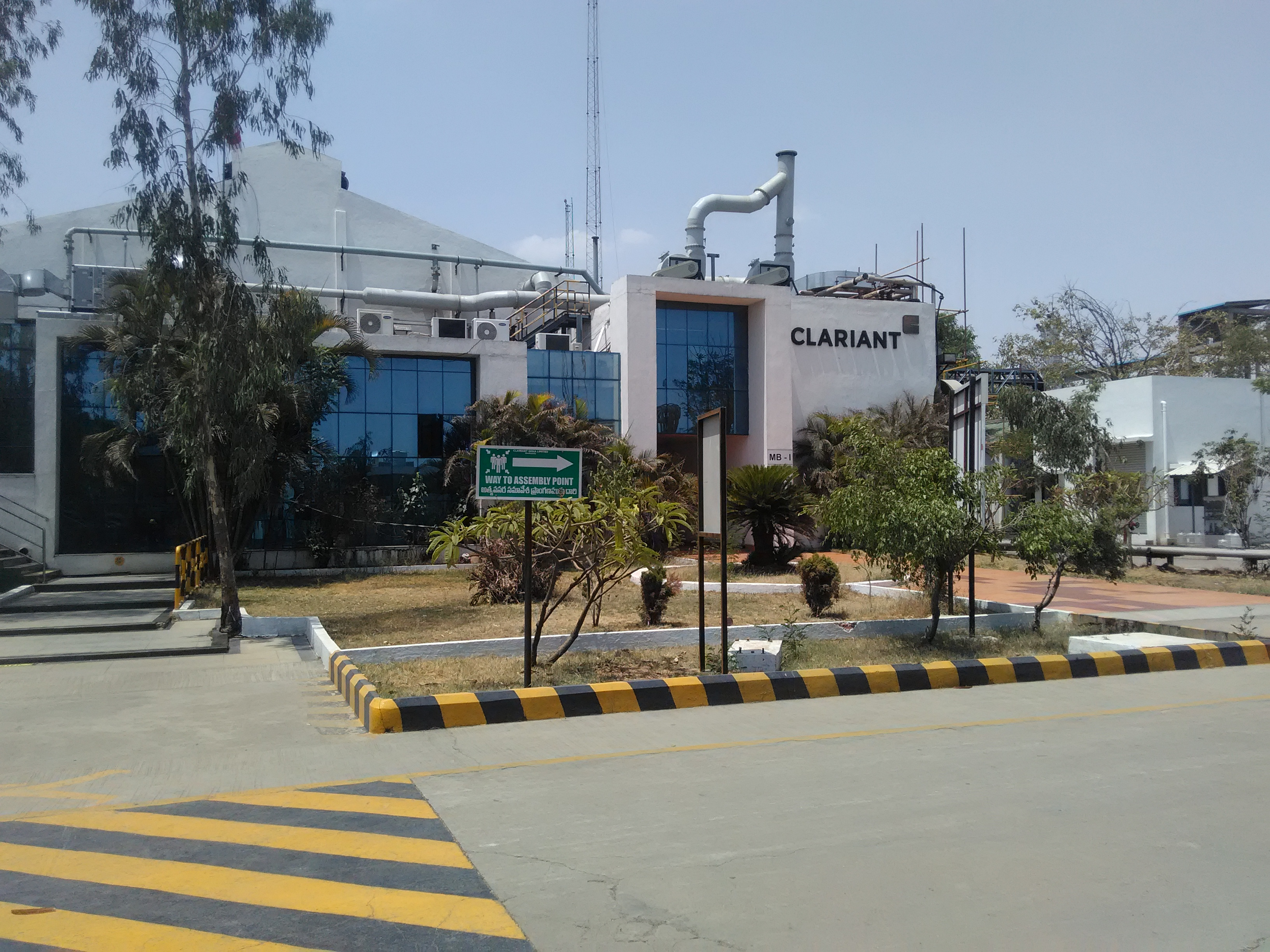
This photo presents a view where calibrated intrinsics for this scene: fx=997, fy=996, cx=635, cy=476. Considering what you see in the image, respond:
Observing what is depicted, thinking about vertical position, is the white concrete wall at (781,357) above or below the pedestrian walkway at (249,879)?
above

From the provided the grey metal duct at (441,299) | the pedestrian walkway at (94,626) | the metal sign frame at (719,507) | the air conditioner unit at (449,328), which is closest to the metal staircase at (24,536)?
the pedestrian walkway at (94,626)

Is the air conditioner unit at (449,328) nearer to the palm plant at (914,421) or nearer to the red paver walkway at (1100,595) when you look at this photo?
the palm plant at (914,421)

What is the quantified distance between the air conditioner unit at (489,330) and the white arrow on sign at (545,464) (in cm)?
1777

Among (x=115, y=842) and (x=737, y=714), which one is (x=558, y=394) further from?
(x=115, y=842)

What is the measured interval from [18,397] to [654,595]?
15.8m

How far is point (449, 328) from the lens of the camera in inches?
1055

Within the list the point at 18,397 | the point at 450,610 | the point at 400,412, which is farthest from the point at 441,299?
the point at 450,610

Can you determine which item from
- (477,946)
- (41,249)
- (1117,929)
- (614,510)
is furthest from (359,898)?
(41,249)

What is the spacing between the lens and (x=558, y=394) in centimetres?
2823

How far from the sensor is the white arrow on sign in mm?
8844

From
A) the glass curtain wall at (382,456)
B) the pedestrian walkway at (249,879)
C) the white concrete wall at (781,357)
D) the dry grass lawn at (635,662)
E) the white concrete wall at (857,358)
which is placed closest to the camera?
the pedestrian walkway at (249,879)

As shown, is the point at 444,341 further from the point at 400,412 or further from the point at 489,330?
the point at 400,412

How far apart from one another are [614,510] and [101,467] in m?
15.3

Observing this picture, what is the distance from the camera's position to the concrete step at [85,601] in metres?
16.0
